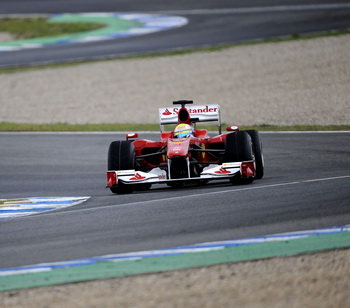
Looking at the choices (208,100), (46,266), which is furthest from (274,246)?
(208,100)

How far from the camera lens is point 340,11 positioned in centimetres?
3228

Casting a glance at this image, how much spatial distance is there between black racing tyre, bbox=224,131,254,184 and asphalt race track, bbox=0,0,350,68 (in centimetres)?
1823

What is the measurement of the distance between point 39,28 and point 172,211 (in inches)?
1086

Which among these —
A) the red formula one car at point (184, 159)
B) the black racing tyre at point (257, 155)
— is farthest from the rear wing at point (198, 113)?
the black racing tyre at point (257, 155)

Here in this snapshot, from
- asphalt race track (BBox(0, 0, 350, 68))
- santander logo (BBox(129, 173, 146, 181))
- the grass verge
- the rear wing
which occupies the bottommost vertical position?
santander logo (BBox(129, 173, 146, 181))

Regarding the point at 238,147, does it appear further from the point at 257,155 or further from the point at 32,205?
the point at 32,205

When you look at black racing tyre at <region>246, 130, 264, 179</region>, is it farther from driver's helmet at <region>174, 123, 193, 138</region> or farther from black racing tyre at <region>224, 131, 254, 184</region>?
driver's helmet at <region>174, 123, 193, 138</region>

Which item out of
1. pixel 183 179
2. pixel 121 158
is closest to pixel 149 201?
pixel 183 179

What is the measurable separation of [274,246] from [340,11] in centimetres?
2662

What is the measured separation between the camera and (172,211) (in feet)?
29.4

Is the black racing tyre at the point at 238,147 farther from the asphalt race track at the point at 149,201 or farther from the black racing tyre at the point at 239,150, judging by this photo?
the asphalt race track at the point at 149,201

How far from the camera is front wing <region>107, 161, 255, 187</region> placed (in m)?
11.0

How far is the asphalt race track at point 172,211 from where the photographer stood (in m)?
7.63

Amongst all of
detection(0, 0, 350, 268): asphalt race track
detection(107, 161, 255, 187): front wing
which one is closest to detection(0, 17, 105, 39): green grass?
detection(0, 0, 350, 268): asphalt race track
